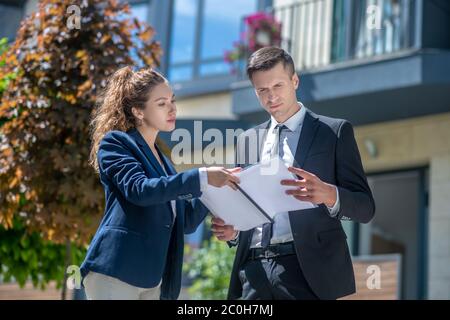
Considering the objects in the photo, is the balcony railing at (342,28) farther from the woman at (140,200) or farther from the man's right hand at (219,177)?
the man's right hand at (219,177)

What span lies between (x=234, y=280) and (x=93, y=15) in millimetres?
3728

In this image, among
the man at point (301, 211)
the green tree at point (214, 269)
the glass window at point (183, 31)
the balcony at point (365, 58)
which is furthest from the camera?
the glass window at point (183, 31)

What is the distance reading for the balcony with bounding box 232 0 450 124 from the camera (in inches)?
407

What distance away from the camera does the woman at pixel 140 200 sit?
380 cm

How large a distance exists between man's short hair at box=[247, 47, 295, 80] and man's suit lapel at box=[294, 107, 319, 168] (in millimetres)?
240

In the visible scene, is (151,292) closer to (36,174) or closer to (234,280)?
(234,280)

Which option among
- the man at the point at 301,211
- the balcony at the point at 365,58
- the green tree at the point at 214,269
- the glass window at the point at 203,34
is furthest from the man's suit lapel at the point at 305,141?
the glass window at the point at 203,34

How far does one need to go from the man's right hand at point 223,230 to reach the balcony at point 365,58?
633cm

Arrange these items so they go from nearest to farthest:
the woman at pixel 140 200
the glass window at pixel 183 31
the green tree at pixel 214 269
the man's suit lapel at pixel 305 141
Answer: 1. the woman at pixel 140 200
2. the man's suit lapel at pixel 305 141
3. the green tree at pixel 214 269
4. the glass window at pixel 183 31

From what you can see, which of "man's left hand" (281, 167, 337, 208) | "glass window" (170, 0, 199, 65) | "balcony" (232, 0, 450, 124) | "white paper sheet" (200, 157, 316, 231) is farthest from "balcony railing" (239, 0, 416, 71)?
"man's left hand" (281, 167, 337, 208)

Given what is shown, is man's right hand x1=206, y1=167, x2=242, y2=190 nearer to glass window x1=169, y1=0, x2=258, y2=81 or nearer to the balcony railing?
the balcony railing

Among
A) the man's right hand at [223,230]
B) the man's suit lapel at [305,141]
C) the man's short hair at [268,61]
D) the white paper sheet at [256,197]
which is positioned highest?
the man's short hair at [268,61]

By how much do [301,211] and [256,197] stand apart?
0.82 feet

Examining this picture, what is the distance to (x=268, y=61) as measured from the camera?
4176mm
